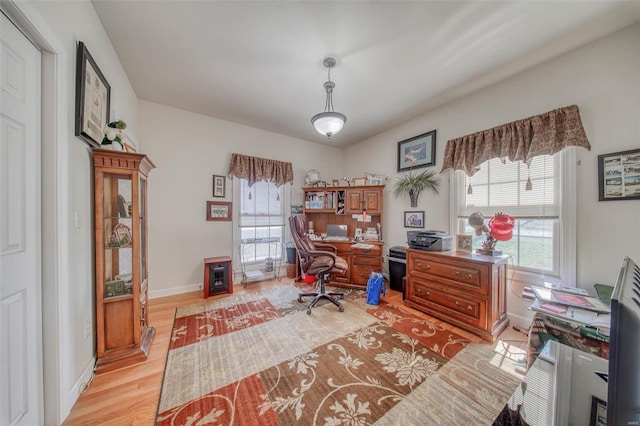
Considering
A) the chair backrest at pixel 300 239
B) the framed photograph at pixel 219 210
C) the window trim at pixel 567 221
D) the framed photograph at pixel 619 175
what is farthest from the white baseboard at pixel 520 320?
→ the framed photograph at pixel 219 210

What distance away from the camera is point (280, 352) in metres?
1.88

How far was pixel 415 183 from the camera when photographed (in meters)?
3.29

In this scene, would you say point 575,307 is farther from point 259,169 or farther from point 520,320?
point 259,169

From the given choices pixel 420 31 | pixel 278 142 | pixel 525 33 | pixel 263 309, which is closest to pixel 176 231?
pixel 263 309

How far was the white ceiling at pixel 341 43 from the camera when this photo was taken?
1603mm

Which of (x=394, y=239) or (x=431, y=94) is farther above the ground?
(x=431, y=94)

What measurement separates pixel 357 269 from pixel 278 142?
8.92 ft

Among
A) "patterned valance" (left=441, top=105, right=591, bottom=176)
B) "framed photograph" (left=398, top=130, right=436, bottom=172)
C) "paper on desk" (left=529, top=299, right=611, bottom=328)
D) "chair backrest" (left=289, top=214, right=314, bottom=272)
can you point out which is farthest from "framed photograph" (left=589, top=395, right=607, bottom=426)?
"framed photograph" (left=398, top=130, right=436, bottom=172)

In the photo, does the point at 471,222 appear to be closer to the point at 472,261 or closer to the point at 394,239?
the point at 472,261

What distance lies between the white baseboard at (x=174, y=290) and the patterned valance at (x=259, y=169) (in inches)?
71.8

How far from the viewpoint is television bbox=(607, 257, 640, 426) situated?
410 mm

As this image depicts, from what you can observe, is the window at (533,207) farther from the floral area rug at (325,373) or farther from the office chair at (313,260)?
the office chair at (313,260)

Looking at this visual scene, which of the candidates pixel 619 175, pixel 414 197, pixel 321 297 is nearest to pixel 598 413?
pixel 619 175

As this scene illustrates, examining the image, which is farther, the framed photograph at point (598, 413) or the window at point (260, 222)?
the window at point (260, 222)
